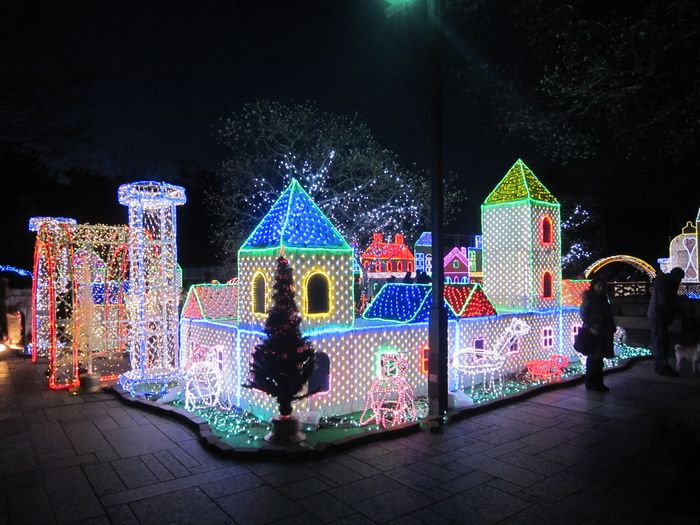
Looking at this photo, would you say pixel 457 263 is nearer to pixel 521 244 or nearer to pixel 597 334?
pixel 521 244

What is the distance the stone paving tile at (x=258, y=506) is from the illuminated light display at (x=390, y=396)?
7.90ft

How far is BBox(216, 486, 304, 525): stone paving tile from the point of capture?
4145 millimetres

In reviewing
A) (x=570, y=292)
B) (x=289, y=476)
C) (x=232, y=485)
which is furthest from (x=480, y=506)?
(x=570, y=292)

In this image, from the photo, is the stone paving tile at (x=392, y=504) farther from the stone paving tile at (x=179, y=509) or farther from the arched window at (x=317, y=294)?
the arched window at (x=317, y=294)

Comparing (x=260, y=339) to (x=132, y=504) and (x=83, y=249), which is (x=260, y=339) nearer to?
(x=132, y=504)

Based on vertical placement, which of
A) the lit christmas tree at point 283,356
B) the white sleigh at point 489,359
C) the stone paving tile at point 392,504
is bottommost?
the stone paving tile at point 392,504

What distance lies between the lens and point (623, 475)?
4.90 m

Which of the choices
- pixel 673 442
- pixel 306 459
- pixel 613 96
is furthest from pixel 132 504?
pixel 613 96

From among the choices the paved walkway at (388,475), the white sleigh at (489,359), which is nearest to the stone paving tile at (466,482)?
the paved walkway at (388,475)

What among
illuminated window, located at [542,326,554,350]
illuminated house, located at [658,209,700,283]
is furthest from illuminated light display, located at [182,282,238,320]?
illuminated house, located at [658,209,700,283]

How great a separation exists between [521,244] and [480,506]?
7.49 meters

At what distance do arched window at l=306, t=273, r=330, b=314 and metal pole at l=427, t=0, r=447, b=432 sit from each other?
1.73 m

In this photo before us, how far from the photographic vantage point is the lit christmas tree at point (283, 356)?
6.07 metres

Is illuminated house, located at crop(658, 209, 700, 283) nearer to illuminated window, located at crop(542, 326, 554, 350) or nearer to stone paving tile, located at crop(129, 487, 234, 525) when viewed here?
illuminated window, located at crop(542, 326, 554, 350)
